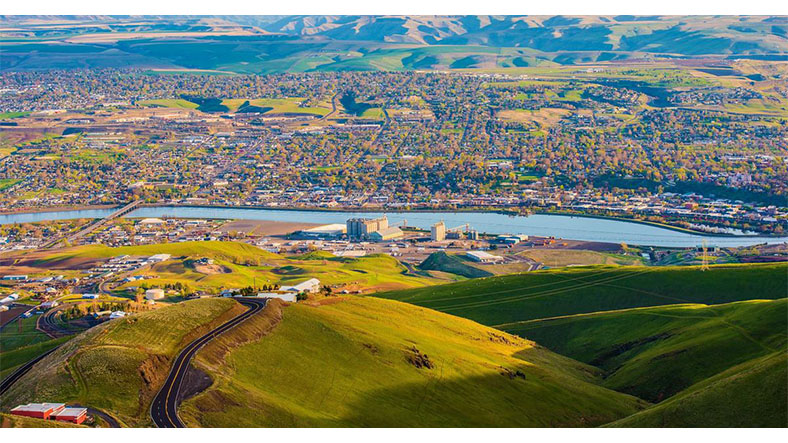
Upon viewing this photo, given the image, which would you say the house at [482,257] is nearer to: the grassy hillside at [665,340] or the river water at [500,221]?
the river water at [500,221]

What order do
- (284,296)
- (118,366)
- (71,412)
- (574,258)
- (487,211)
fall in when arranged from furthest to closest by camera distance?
(487,211), (574,258), (284,296), (118,366), (71,412)

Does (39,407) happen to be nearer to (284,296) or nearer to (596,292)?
(284,296)

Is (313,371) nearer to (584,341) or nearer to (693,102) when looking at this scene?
(584,341)

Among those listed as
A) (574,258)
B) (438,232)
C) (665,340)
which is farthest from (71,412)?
(438,232)

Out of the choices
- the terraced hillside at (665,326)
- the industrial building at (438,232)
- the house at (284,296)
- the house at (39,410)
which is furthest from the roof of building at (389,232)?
the house at (39,410)

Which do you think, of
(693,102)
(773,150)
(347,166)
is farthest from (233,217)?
(693,102)
